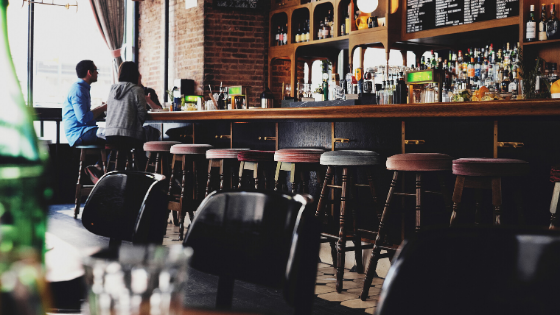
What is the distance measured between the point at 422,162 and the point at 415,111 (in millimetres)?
401

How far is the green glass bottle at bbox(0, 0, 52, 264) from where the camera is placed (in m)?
0.54

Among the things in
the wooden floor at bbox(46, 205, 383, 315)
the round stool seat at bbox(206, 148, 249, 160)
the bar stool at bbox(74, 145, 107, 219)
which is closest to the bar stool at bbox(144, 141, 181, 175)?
the bar stool at bbox(74, 145, 107, 219)

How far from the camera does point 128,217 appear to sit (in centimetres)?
168

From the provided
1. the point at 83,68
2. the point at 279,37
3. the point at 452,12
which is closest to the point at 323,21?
the point at 279,37

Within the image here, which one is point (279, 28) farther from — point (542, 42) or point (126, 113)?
point (542, 42)

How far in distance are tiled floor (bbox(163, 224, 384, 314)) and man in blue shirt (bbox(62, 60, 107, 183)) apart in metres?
3.04

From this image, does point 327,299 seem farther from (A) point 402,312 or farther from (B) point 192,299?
(A) point 402,312

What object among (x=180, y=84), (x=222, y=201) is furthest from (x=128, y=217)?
(x=180, y=84)

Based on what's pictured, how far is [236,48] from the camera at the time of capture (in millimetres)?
7555

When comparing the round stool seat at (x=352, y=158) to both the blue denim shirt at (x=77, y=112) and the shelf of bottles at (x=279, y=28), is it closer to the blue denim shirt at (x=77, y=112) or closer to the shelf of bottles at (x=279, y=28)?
the blue denim shirt at (x=77, y=112)

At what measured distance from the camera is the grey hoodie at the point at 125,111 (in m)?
5.48

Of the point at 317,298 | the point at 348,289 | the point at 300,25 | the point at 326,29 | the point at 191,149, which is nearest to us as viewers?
the point at 317,298

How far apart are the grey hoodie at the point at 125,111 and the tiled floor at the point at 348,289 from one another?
8.27 feet

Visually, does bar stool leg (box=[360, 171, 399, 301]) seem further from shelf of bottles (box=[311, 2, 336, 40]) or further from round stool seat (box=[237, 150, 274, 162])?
shelf of bottles (box=[311, 2, 336, 40])
